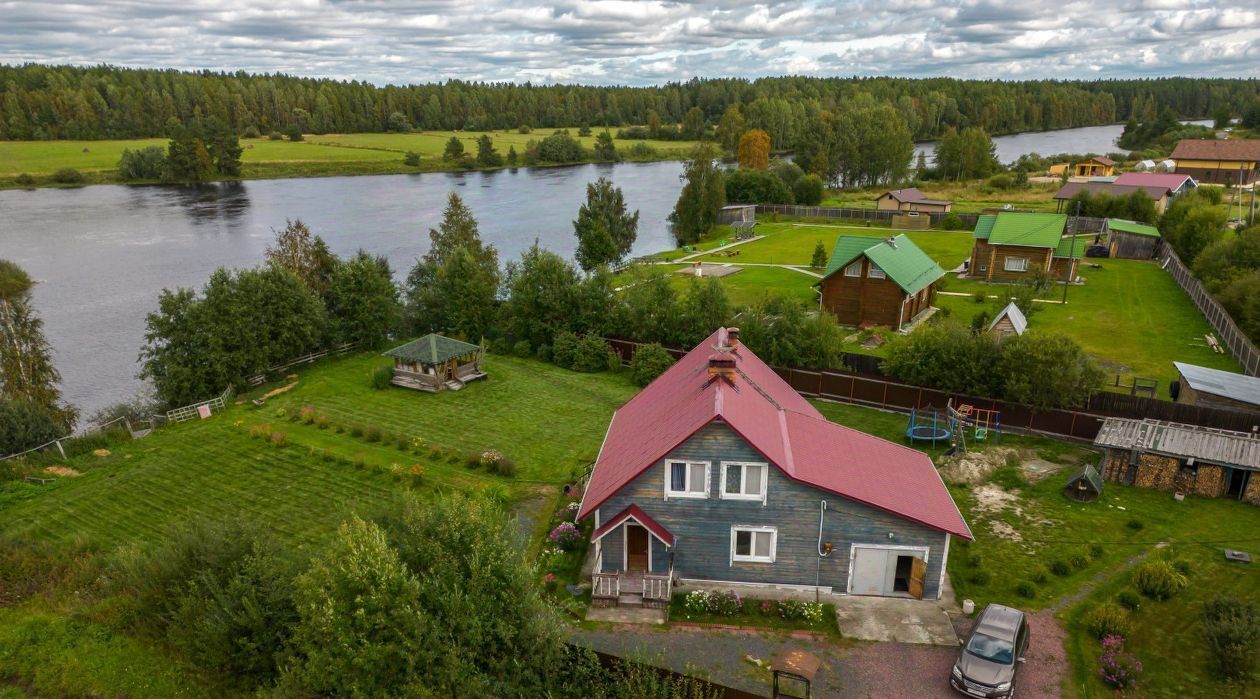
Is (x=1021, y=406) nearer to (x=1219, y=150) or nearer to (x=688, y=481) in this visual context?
(x=688, y=481)

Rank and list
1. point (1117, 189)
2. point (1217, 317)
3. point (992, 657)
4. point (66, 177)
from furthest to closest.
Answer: point (66, 177)
point (1117, 189)
point (1217, 317)
point (992, 657)

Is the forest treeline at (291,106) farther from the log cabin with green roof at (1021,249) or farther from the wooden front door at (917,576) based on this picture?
the wooden front door at (917,576)

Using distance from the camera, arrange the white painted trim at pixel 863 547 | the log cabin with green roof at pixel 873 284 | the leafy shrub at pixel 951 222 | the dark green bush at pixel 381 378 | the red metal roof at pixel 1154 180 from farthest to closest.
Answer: the leafy shrub at pixel 951 222, the red metal roof at pixel 1154 180, the log cabin with green roof at pixel 873 284, the dark green bush at pixel 381 378, the white painted trim at pixel 863 547

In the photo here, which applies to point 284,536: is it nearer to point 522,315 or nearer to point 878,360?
point 522,315

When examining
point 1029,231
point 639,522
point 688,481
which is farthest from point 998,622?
point 1029,231

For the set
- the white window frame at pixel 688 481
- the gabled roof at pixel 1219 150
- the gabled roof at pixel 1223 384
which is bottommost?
the gabled roof at pixel 1223 384

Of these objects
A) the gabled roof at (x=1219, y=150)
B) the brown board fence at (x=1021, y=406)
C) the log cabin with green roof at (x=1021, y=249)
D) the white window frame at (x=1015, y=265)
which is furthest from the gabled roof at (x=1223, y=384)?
the gabled roof at (x=1219, y=150)
